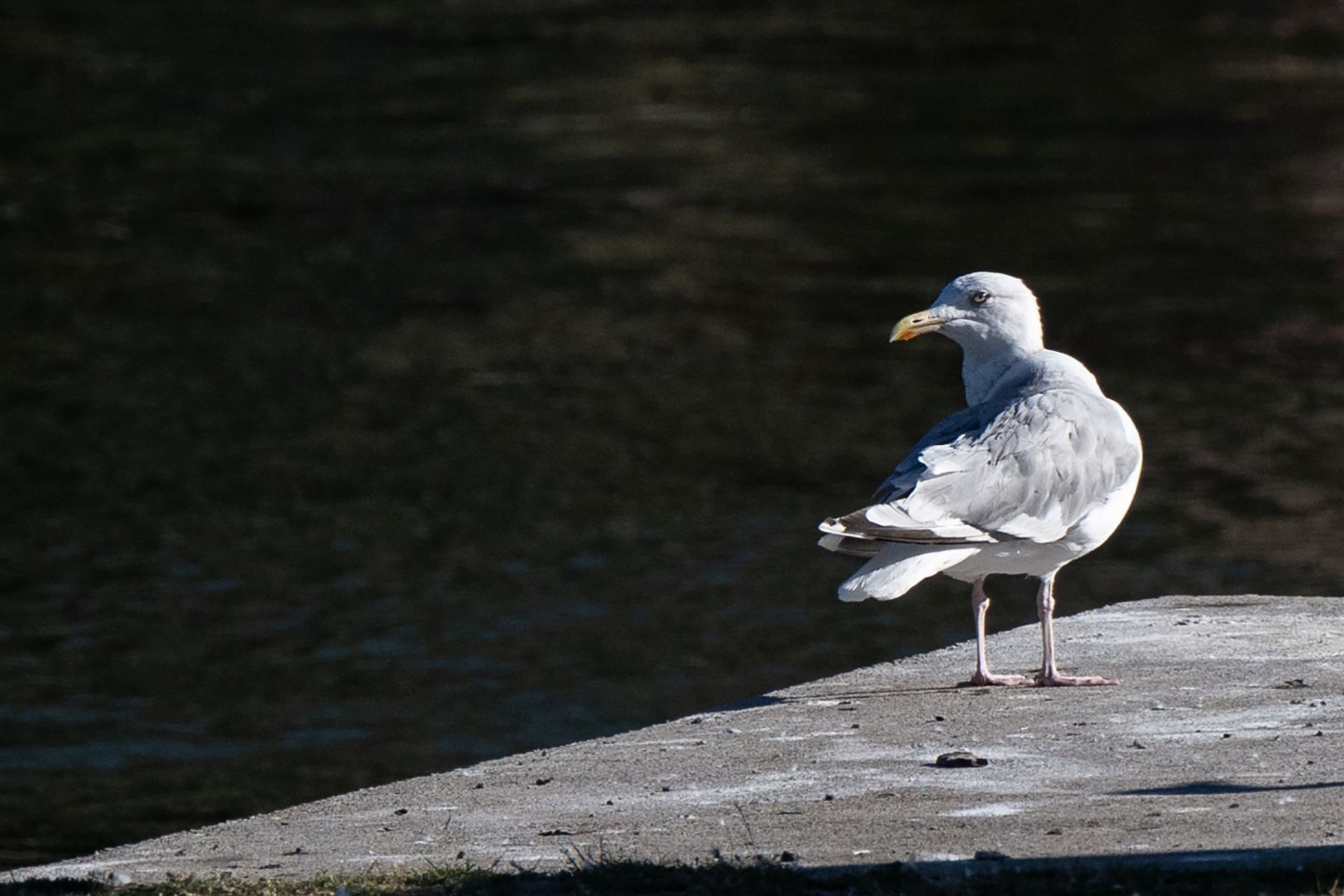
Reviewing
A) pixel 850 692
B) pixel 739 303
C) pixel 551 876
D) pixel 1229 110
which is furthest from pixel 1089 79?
pixel 551 876

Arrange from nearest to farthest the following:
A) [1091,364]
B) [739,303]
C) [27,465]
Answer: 1. [27,465]
2. [1091,364]
3. [739,303]

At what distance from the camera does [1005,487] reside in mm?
8812

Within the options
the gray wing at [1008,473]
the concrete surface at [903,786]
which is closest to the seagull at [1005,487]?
the gray wing at [1008,473]

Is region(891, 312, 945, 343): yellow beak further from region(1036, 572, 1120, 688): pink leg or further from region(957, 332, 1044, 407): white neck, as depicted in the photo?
region(1036, 572, 1120, 688): pink leg

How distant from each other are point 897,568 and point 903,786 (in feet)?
3.21

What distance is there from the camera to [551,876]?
654 cm

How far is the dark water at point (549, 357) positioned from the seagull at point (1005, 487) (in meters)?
5.38

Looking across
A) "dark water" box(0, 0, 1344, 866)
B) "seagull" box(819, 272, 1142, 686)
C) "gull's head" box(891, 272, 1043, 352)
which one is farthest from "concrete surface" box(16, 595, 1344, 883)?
"dark water" box(0, 0, 1344, 866)

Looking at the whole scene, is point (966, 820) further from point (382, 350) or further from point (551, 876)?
point (382, 350)

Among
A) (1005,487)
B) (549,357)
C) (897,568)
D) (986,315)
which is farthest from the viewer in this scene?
(549,357)

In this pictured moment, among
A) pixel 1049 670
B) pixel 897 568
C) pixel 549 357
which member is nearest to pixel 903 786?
pixel 897 568

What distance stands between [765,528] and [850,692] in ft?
→ 27.1

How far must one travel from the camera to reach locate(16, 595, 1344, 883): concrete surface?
6.96 meters

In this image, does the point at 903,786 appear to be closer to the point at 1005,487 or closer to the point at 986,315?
the point at 1005,487
